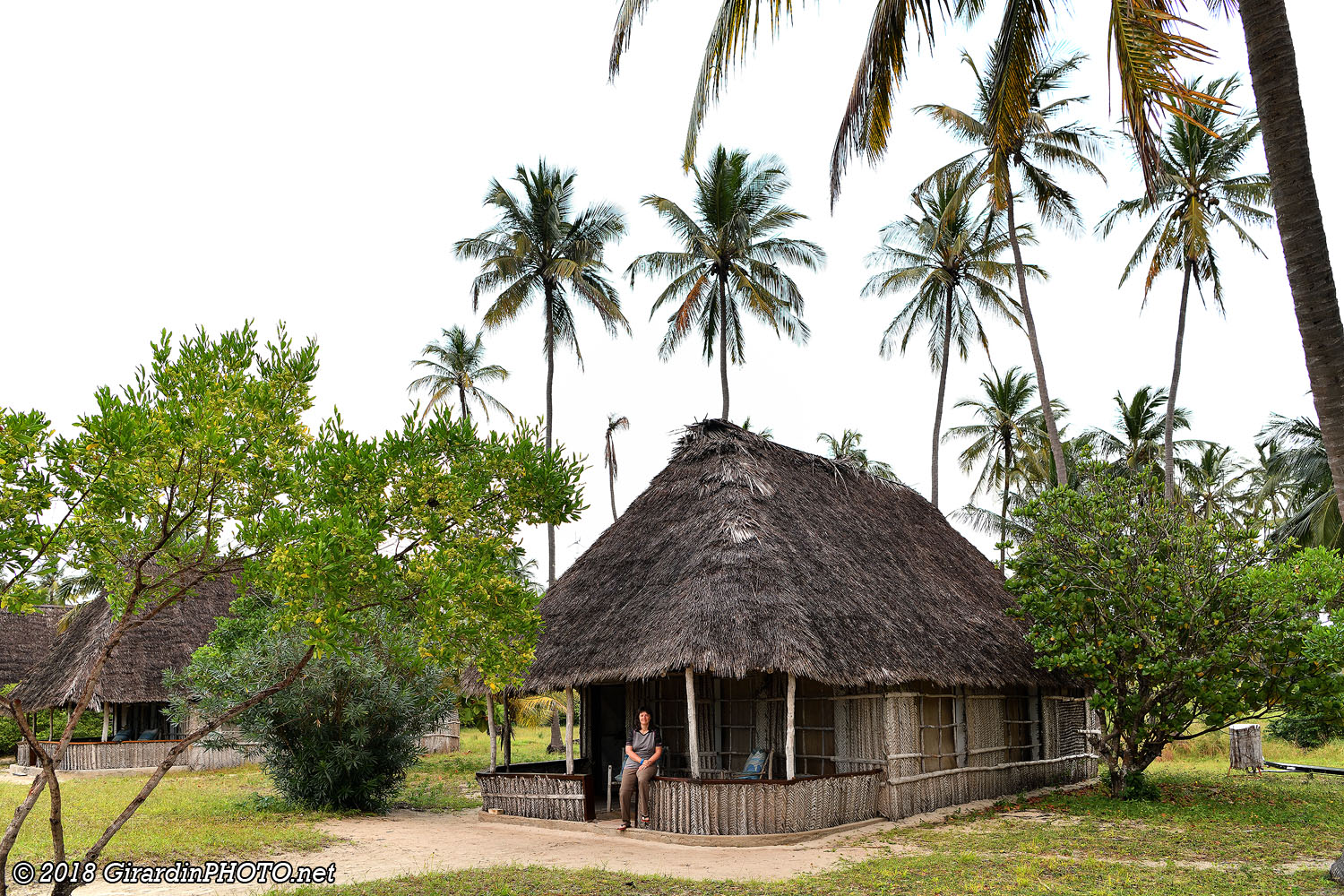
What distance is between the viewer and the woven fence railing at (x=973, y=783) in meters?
11.9

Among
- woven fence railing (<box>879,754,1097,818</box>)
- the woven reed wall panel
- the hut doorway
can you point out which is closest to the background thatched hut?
the hut doorway

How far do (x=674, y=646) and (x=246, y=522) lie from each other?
17.5 feet

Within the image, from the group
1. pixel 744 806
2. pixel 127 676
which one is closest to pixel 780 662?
pixel 744 806

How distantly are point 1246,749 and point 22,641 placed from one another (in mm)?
31397

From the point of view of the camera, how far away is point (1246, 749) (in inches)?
687

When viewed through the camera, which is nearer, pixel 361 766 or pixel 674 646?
pixel 674 646

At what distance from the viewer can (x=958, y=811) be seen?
1260 cm

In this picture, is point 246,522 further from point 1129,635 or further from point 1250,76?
point 1129,635

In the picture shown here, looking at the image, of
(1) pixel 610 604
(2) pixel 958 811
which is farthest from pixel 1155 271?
(1) pixel 610 604

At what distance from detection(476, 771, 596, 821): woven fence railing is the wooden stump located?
12.6 metres

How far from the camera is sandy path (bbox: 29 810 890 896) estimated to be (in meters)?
8.50

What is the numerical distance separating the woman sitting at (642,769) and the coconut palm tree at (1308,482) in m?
18.9

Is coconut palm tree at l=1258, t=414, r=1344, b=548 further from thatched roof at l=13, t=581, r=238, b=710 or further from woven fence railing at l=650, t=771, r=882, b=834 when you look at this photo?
thatched roof at l=13, t=581, r=238, b=710

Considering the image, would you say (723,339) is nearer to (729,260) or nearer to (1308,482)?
(729,260)
